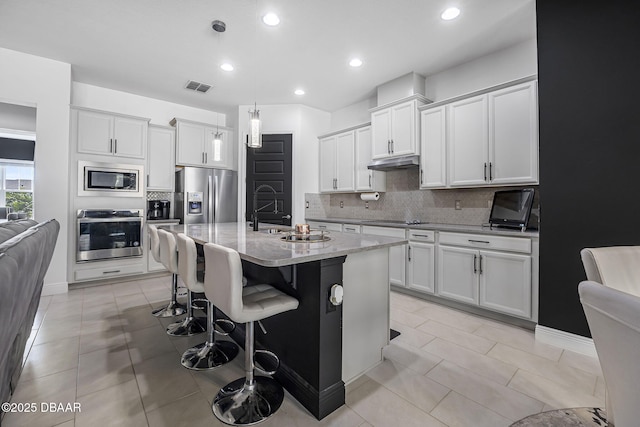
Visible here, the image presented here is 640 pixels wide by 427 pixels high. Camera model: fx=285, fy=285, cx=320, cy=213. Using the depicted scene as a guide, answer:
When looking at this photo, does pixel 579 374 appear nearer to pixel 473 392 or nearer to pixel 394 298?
pixel 473 392

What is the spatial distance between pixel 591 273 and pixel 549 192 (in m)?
1.39

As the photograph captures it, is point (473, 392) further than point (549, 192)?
No

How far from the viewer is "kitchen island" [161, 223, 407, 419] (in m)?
1.58

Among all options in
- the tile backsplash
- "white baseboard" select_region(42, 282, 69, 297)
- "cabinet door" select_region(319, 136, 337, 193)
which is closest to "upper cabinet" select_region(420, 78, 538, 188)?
the tile backsplash

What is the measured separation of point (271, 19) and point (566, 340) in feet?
12.6

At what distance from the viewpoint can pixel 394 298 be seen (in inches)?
139

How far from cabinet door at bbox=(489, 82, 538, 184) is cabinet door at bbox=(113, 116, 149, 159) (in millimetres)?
4735

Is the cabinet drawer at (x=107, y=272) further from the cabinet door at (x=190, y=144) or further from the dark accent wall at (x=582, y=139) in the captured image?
the dark accent wall at (x=582, y=139)

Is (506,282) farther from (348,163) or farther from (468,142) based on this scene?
(348,163)

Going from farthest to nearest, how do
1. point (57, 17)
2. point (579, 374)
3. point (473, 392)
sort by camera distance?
1. point (57, 17)
2. point (579, 374)
3. point (473, 392)

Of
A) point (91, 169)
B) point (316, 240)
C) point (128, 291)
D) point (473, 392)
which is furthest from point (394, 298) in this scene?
point (91, 169)

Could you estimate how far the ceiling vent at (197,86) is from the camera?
4281 mm

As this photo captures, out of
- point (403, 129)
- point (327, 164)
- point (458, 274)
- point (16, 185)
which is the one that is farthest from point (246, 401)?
point (16, 185)

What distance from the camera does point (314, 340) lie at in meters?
1.61
